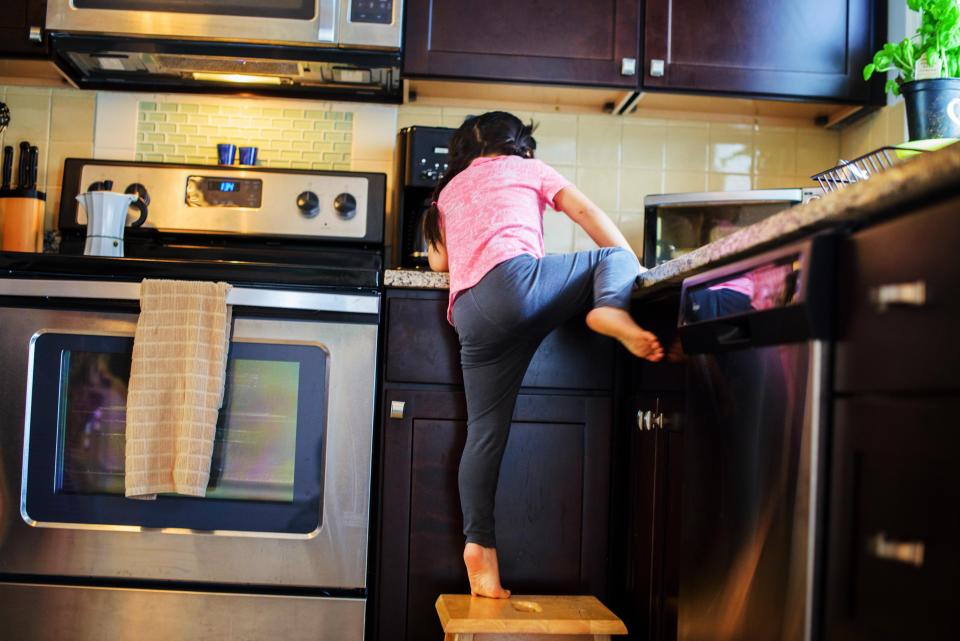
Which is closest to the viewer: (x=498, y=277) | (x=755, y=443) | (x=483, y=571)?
(x=755, y=443)

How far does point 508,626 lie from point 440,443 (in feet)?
1.45

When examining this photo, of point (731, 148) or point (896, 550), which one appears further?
point (731, 148)

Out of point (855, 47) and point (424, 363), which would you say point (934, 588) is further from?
point (855, 47)

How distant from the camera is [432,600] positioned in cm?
199

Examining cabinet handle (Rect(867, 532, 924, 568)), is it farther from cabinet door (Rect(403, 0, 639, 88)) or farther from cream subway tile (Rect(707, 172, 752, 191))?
cream subway tile (Rect(707, 172, 752, 191))

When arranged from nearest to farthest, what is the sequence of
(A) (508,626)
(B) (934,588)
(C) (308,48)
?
(B) (934,588) → (A) (508,626) → (C) (308,48)

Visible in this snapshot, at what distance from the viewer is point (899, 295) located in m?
0.86

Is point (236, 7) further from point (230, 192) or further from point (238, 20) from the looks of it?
point (230, 192)

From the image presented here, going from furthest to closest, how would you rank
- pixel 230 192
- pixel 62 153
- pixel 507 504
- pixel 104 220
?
1. pixel 62 153
2. pixel 230 192
3. pixel 104 220
4. pixel 507 504

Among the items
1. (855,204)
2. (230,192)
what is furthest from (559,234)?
(855,204)

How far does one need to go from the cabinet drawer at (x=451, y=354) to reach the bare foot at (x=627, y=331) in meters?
0.32

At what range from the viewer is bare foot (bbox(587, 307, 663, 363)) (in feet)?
5.30

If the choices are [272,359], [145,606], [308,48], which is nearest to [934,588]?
[272,359]

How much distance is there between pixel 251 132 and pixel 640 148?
1.07 meters
